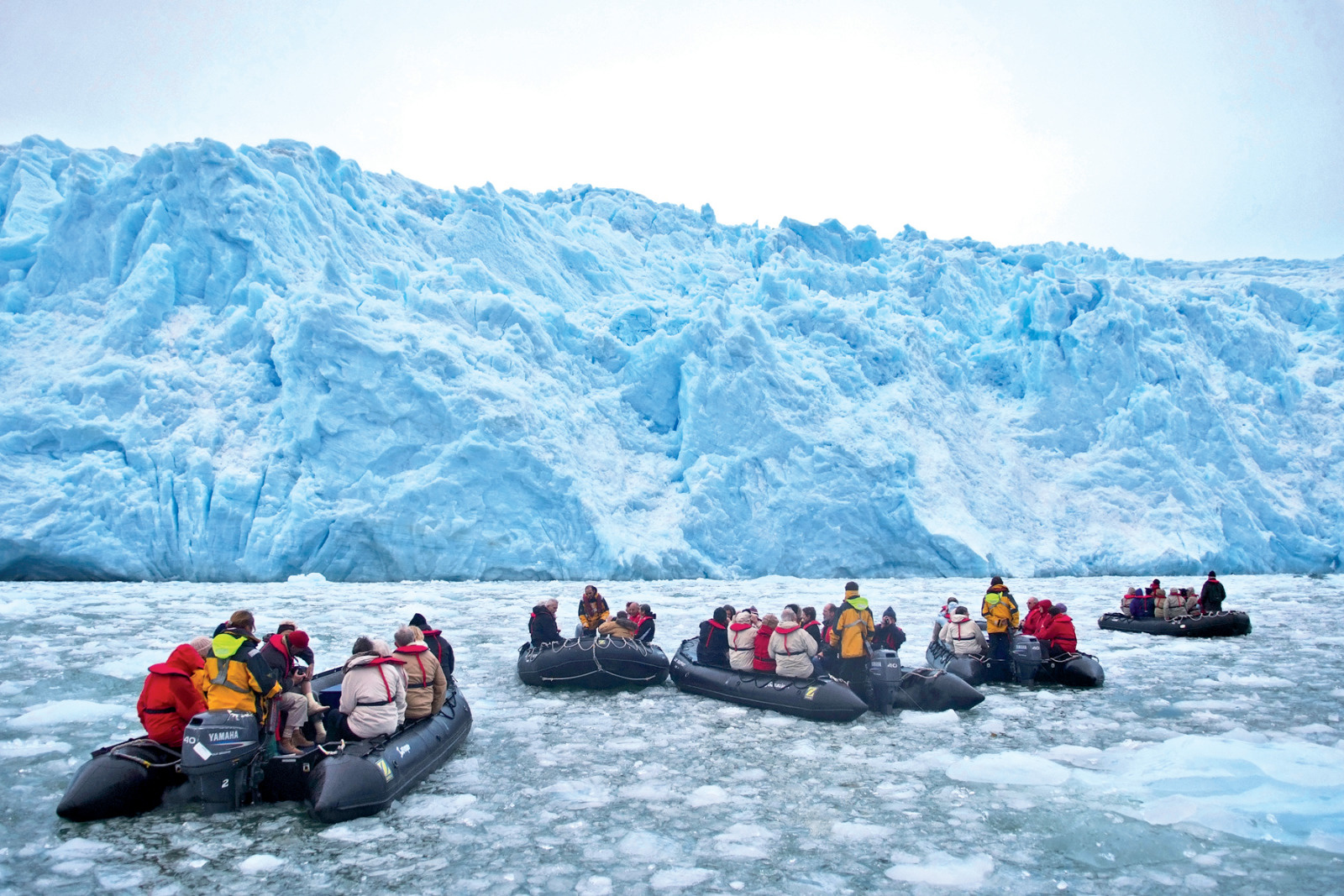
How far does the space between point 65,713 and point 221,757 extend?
2.53m

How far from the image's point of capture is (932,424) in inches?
774

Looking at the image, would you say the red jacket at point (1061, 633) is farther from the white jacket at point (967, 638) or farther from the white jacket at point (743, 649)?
the white jacket at point (743, 649)

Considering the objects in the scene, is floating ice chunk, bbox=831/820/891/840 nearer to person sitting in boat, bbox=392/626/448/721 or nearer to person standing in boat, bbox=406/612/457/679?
person sitting in boat, bbox=392/626/448/721

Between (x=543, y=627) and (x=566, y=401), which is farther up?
(x=566, y=401)

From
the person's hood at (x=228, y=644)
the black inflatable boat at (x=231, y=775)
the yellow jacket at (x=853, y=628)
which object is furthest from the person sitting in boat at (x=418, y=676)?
the yellow jacket at (x=853, y=628)

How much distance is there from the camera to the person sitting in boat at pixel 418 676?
508 centimetres

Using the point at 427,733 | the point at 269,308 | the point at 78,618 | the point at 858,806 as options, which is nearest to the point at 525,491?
the point at 269,308

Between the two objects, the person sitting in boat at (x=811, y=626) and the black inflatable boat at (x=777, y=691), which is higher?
the person sitting in boat at (x=811, y=626)

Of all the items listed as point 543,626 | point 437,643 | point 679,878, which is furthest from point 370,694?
point 543,626

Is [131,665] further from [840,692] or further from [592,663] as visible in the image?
[840,692]

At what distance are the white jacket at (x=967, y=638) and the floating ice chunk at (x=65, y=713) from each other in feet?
21.9

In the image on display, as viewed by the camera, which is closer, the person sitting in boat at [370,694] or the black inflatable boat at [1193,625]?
the person sitting in boat at [370,694]

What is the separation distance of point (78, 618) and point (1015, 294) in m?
20.6

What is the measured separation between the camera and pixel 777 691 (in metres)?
6.48
